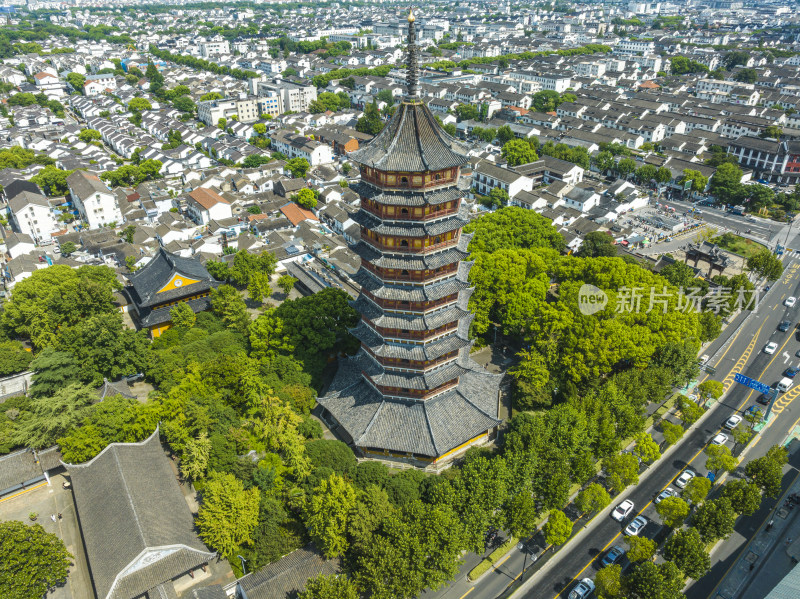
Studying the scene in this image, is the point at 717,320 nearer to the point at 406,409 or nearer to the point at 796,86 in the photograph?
the point at 406,409

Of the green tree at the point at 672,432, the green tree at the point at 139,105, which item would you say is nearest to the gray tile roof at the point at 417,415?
the green tree at the point at 672,432

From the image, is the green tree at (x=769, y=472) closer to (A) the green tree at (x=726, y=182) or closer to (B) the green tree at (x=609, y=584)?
(B) the green tree at (x=609, y=584)

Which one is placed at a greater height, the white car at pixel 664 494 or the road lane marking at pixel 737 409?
the white car at pixel 664 494

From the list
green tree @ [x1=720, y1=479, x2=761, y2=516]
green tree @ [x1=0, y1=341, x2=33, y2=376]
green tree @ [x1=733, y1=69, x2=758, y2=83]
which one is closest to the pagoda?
green tree @ [x1=720, y1=479, x2=761, y2=516]

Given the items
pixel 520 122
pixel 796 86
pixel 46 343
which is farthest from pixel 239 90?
pixel 796 86

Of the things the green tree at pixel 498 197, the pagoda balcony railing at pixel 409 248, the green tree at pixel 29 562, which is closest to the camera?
the green tree at pixel 29 562

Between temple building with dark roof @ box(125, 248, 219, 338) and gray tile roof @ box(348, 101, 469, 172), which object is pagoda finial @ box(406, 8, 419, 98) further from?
temple building with dark roof @ box(125, 248, 219, 338)

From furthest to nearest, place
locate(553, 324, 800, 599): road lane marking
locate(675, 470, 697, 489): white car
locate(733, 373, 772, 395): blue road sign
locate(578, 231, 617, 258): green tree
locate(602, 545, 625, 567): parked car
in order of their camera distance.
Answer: locate(578, 231, 617, 258): green tree, locate(733, 373, 772, 395): blue road sign, locate(675, 470, 697, 489): white car, locate(602, 545, 625, 567): parked car, locate(553, 324, 800, 599): road lane marking
